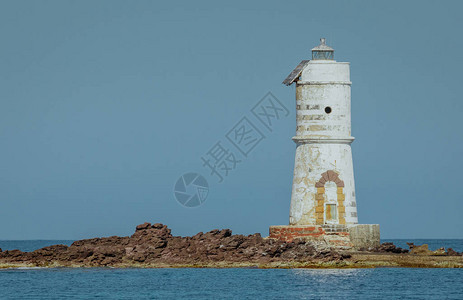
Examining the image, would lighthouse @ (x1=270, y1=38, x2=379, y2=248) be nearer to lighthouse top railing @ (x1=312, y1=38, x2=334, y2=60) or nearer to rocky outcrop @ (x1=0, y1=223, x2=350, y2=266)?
lighthouse top railing @ (x1=312, y1=38, x2=334, y2=60)

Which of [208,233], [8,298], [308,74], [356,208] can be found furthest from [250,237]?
[8,298]

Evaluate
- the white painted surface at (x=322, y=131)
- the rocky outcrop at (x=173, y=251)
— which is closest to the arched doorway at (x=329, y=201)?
the white painted surface at (x=322, y=131)

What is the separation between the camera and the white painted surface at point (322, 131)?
4203 cm

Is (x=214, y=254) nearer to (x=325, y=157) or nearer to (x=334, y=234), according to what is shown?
(x=334, y=234)

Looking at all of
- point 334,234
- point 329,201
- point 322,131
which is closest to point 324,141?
point 322,131

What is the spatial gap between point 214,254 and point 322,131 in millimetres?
6735

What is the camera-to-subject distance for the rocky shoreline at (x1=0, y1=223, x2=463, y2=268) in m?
40.6

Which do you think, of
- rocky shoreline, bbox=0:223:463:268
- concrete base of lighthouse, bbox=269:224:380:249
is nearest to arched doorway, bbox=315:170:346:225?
concrete base of lighthouse, bbox=269:224:380:249

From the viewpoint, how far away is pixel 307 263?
40.7 metres

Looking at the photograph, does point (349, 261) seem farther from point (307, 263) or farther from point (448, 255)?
point (448, 255)

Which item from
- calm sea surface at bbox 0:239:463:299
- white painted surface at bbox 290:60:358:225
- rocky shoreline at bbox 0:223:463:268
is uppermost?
white painted surface at bbox 290:60:358:225

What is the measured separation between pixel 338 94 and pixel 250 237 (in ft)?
23.4

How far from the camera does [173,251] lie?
4272cm

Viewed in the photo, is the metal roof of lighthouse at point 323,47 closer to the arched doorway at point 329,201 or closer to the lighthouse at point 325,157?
the lighthouse at point 325,157
